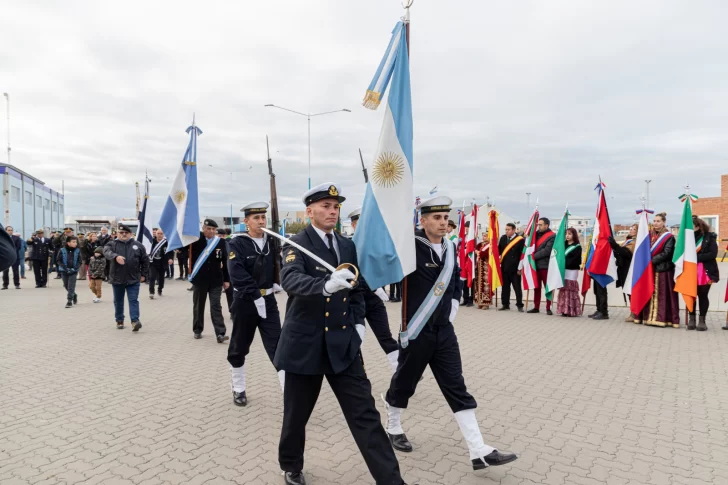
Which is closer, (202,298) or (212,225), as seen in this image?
(202,298)

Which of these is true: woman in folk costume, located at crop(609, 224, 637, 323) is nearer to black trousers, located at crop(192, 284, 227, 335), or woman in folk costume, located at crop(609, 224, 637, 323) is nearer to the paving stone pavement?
the paving stone pavement

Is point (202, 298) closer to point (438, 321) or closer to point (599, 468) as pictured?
point (438, 321)

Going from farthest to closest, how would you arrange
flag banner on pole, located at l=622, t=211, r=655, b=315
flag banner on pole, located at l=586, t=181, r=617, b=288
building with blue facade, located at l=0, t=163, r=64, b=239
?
building with blue facade, located at l=0, t=163, r=64, b=239 → flag banner on pole, located at l=586, t=181, r=617, b=288 → flag banner on pole, located at l=622, t=211, r=655, b=315

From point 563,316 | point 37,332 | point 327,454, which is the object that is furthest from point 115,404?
point 563,316

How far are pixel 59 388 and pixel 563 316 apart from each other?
386 inches

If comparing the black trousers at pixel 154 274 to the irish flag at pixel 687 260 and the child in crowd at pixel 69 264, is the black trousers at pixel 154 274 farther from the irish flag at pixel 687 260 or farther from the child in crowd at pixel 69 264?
the irish flag at pixel 687 260

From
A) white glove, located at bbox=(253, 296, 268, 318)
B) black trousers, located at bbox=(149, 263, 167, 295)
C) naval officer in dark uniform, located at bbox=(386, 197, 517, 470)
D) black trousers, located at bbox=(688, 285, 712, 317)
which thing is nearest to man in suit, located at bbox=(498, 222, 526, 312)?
black trousers, located at bbox=(688, 285, 712, 317)

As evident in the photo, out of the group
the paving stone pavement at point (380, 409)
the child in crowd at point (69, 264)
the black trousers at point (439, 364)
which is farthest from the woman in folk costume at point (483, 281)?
the child in crowd at point (69, 264)

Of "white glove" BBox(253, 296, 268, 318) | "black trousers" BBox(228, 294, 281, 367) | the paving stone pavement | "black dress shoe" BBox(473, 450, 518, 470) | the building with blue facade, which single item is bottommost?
the paving stone pavement

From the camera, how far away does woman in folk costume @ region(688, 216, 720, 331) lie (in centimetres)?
940

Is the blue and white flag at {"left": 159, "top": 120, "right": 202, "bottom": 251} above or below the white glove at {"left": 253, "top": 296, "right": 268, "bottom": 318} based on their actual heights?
above

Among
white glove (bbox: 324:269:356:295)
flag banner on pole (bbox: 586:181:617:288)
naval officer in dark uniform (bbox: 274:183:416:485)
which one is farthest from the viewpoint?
flag banner on pole (bbox: 586:181:617:288)

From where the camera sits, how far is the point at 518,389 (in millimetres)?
5699

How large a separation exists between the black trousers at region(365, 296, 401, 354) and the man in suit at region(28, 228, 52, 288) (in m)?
16.4
